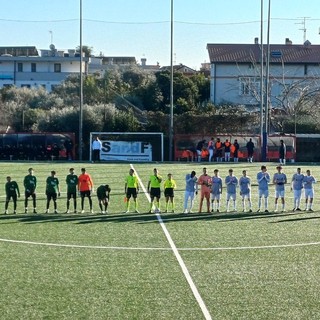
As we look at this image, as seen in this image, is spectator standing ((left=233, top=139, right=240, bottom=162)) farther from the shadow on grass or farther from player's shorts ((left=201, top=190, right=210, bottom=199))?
player's shorts ((left=201, top=190, right=210, bottom=199))

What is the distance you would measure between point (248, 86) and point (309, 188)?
51.8 meters

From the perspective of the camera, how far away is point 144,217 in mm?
27312

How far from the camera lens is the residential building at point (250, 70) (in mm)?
81750

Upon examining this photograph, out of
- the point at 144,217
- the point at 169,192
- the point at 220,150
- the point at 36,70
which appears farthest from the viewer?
the point at 36,70

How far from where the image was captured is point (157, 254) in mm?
20297

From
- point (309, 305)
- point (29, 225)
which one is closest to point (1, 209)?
point (29, 225)

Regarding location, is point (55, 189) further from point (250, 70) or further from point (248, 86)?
point (250, 70)

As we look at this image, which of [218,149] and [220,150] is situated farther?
[220,150]

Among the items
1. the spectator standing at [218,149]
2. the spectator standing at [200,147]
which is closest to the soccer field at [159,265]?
the spectator standing at [218,149]

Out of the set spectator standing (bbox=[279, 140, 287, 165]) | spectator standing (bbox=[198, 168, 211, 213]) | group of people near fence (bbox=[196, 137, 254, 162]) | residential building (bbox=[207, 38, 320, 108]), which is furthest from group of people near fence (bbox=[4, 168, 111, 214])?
residential building (bbox=[207, 38, 320, 108])

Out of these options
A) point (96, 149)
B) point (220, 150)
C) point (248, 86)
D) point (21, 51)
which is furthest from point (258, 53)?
point (21, 51)

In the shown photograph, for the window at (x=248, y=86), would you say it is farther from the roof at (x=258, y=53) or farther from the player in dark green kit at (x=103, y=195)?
the player in dark green kit at (x=103, y=195)

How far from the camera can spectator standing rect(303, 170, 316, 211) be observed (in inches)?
1156

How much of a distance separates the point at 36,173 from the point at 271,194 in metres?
15.2
